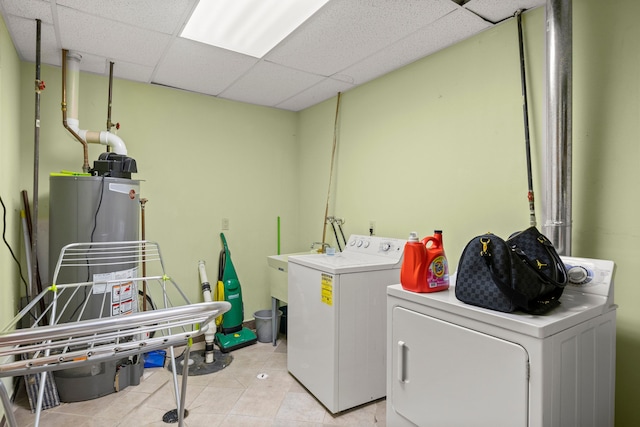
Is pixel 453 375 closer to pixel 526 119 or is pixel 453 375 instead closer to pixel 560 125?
pixel 560 125

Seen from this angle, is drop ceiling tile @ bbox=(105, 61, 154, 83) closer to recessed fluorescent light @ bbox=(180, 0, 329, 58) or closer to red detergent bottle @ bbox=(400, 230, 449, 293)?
recessed fluorescent light @ bbox=(180, 0, 329, 58)

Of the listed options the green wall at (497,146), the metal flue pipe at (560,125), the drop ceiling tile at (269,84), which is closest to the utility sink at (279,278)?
the green wall at (497,146)

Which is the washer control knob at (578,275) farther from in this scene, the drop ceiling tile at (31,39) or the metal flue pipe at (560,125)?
the drop ceiling tile at (31,39)

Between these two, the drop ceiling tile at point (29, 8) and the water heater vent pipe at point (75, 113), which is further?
the water heater vent pipe at point (75, 113)

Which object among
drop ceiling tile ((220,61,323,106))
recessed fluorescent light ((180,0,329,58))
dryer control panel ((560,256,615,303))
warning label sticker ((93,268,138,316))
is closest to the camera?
dryer control panel ((560,256,615,303))

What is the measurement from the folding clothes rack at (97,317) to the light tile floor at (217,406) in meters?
0.34

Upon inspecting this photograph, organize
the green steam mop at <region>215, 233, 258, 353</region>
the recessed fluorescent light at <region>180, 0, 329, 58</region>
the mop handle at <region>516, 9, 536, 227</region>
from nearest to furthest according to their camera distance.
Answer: the mop handle at <region>516, 9, 536, 227</region>
the recessed fluorescent light at <region>180, 0, 329, 58</region>
the green steam mop at <region>215, 233, 258, 353</region>

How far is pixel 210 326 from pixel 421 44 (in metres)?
2.65

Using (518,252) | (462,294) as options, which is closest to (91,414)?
(462,294)

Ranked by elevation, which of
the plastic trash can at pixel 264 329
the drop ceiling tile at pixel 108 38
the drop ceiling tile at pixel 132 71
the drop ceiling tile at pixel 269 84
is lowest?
the plastic trash can at pixel 264 329

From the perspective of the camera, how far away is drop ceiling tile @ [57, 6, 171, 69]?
6.28 feet

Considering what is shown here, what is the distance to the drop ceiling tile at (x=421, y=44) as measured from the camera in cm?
189

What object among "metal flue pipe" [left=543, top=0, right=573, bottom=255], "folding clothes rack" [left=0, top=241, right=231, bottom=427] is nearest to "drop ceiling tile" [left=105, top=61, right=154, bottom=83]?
"folding clothes rack" [left=0, top=241, right=231, bottom=427]

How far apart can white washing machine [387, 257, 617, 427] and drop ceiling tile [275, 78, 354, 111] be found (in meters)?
1.99
